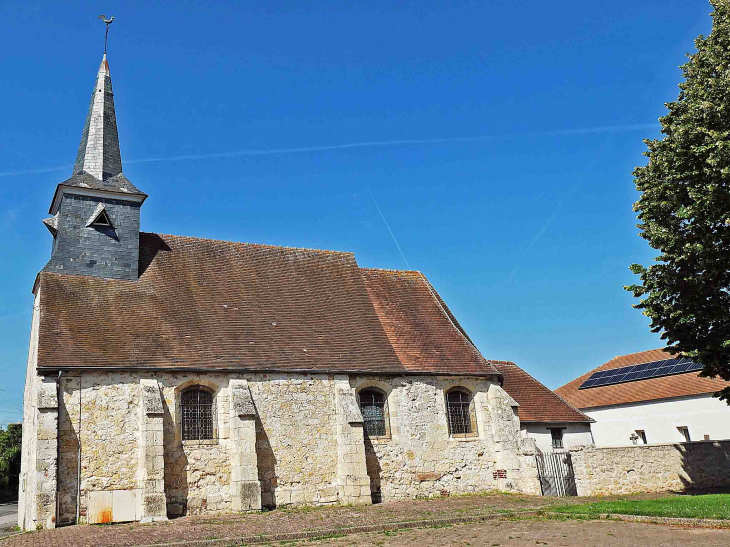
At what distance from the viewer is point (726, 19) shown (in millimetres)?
15430

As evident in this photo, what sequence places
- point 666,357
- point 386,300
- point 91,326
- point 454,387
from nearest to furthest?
point 91,326, point 454,387, point 386,300, point 666,357

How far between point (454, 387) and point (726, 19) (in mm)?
13046

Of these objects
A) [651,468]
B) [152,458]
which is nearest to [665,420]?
[651,468]

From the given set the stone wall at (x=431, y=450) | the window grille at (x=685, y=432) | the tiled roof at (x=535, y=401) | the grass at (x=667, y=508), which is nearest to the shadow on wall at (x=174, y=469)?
the stone wall at (x=431, y=450)

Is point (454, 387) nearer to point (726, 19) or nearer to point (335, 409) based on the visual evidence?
point (335, 409)

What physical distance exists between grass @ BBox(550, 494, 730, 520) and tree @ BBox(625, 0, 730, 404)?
132 inches

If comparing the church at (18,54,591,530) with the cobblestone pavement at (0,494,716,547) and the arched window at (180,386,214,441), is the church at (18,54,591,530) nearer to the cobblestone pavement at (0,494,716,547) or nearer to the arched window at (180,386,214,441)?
the arched window at (180,386,214,441)

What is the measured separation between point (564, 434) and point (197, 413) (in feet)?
46.3

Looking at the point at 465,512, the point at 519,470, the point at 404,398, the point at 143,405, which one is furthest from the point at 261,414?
the point at 519,470

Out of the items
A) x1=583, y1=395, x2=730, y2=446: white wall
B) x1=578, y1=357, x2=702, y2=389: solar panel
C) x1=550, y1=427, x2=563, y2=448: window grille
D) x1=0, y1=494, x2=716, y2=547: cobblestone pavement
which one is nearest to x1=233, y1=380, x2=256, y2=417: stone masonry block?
x1=0, y1=494, x2=716, y2=547: cobblestone pavement

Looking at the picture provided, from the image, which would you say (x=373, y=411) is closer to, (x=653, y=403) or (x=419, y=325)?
(x=419, y=325)

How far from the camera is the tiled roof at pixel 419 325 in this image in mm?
21703

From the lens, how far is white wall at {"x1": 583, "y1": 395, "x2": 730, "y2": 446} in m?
28.3

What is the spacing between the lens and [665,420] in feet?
98.1
